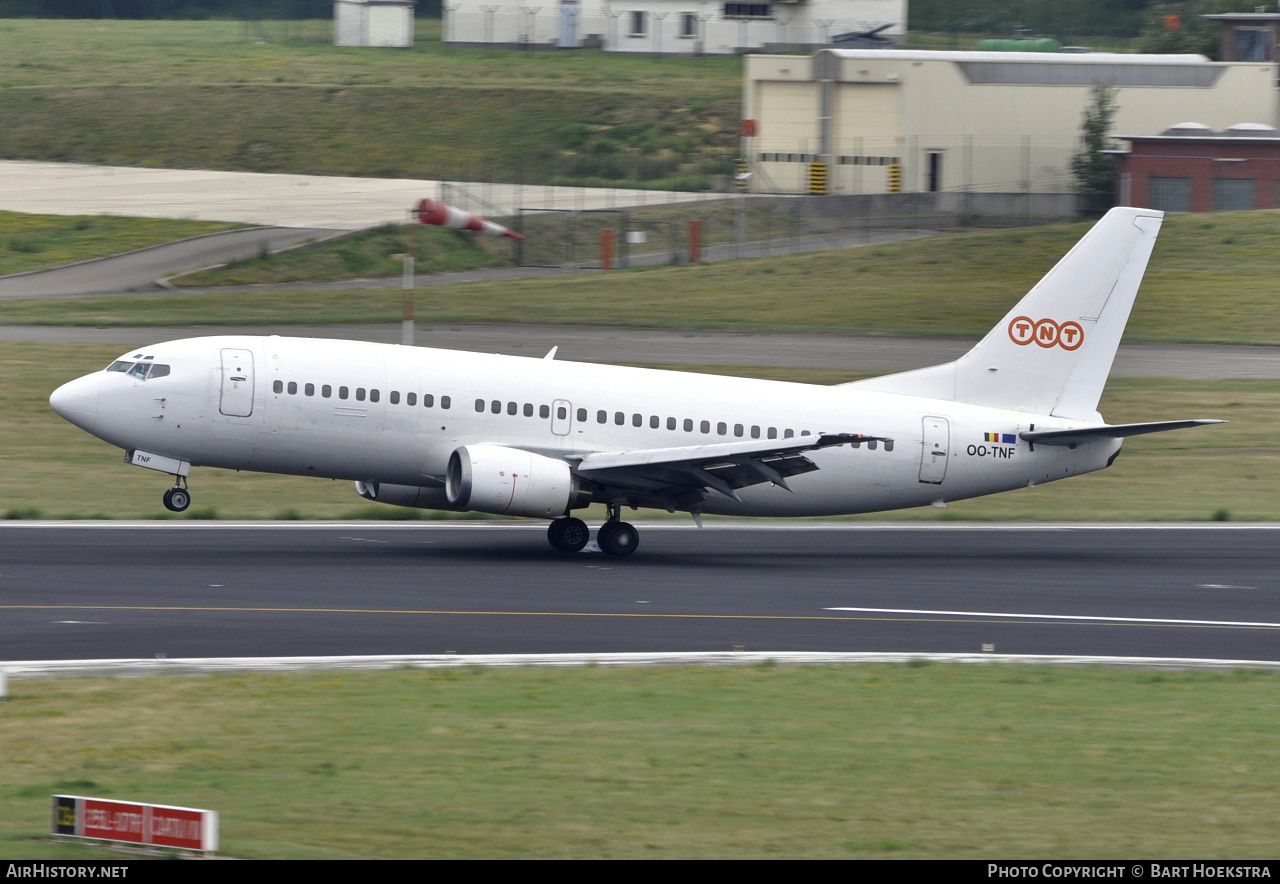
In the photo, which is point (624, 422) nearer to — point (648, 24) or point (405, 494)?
point (405, 494)

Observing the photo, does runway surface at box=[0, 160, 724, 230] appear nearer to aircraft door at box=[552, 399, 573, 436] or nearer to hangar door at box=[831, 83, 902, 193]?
hangar door at box=[831, 83, 902, 193]

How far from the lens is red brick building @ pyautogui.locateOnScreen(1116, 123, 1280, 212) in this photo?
80812 mm

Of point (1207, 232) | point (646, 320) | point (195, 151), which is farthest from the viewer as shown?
point (195, 151)

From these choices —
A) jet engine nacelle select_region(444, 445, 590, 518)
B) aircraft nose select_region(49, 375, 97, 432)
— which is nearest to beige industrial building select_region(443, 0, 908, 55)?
jet engine nacelle select_region(444, 445, 590, 518)

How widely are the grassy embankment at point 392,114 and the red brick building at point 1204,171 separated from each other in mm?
25821

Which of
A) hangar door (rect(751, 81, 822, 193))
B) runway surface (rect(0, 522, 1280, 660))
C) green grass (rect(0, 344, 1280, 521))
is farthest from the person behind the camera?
hangar door (rect(751, 81, 822, 193))

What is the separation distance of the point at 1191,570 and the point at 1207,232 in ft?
165

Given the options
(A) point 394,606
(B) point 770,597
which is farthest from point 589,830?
(B) point 770,597

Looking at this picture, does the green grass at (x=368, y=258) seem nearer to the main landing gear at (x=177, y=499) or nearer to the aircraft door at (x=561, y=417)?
the main landing gear at (x=177, y=499)

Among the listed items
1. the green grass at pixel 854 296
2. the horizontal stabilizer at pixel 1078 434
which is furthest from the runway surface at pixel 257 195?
the horizontal stabilizer at pixel 1078 434

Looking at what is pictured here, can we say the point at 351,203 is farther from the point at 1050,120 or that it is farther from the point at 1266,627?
the point at 1266,627

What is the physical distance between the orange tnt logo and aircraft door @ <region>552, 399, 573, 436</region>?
9002 mm

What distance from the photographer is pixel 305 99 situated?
107 meters

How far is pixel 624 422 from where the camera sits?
29.5 m
